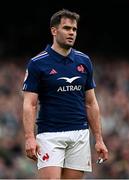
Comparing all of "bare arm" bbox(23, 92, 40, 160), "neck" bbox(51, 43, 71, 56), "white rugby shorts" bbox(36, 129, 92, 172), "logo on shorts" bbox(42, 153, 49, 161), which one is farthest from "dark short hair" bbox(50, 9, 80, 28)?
"logo on shorts" bbox(42, 153, 49, 161)

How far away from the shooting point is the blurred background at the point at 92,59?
546 inches

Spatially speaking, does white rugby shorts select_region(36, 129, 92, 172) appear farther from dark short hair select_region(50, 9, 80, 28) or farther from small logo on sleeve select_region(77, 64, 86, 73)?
dark short hair select_region(50, 9, 80, 28)

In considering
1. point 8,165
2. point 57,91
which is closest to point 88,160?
point 57,91

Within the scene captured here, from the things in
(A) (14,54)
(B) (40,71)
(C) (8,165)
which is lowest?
(C) (8,165)

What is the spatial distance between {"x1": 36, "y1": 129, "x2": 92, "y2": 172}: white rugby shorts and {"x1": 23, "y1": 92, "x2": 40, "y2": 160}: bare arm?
0.45 ft

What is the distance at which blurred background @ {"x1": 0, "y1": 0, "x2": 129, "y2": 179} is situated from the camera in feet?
45.5

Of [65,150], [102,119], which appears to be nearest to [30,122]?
[65,150]

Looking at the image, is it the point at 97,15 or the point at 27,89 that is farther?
the point at 97,15

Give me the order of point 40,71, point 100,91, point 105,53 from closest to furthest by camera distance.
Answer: point 40,71, point 100,91, point 105,53

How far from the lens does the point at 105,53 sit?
1731 cm

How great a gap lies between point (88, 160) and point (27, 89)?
880 millimetres

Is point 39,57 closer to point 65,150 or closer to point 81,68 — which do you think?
point 81,68

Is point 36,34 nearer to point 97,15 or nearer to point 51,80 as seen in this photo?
point 97,15

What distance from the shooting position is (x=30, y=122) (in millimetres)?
7184
